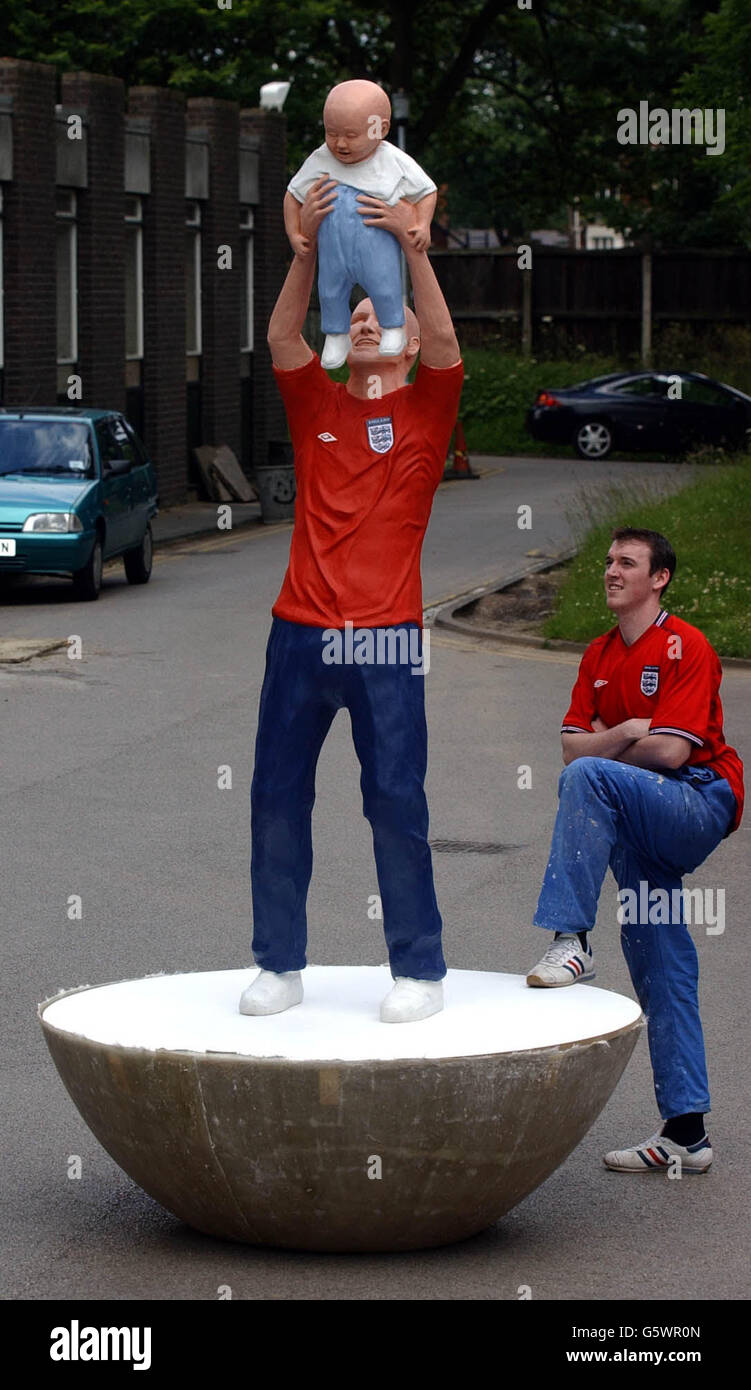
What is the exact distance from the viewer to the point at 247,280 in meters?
33.1

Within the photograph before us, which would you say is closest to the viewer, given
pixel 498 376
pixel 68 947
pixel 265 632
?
pixel 68 947

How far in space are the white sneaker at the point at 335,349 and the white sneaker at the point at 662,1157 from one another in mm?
2505

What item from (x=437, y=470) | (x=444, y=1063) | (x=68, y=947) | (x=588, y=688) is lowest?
(x=68, y=947)

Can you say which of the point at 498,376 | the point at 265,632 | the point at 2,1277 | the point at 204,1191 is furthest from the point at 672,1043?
the point at 498,376

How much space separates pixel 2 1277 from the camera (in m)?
5.45

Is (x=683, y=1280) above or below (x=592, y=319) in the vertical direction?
below

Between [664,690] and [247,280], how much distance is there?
27900 millimetres

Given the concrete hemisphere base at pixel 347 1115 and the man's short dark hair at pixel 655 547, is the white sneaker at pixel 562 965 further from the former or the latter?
the man's short dark hair at pixel 655 547

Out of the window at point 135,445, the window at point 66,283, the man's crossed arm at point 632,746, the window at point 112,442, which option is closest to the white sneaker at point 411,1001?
the man's crossed arm at point 632,746

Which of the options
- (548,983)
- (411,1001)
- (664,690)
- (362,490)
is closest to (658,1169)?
(548,983)

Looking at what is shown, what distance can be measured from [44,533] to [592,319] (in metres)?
28.0

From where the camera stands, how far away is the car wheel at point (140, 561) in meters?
22.0

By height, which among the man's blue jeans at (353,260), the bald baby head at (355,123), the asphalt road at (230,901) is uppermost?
the bald baby head at (355,123)
